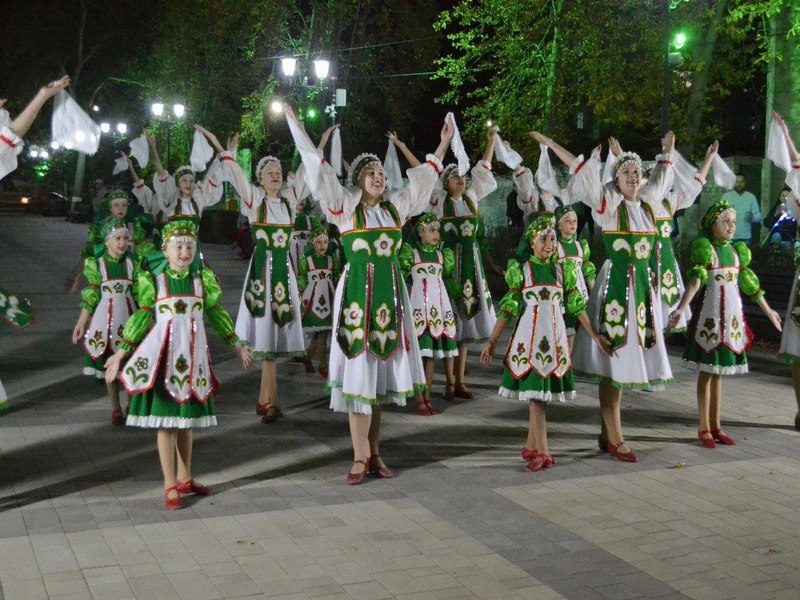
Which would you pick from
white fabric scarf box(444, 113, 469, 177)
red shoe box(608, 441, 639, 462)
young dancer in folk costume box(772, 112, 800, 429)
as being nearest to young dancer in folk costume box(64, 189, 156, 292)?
white fabric scarf box(444, 113, 469, 177)

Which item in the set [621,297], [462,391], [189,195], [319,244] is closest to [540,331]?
[621,297]

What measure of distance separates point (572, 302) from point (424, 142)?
36.2 m

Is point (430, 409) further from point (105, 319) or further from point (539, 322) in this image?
point (105, 319)

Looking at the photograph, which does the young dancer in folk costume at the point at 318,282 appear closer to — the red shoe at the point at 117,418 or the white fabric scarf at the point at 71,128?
the red shoe at the point at 117,418

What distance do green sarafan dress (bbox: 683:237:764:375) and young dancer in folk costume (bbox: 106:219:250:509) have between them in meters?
3.77

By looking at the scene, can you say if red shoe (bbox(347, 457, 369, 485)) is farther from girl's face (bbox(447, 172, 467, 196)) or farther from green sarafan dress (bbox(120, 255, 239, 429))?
girl's face (bbox(447, 172, 467, 196))

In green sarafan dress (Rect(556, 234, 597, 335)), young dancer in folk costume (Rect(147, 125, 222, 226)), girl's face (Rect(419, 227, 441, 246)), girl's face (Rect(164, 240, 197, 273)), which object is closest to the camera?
girl's face (Rect(164, 240, 197, 273))

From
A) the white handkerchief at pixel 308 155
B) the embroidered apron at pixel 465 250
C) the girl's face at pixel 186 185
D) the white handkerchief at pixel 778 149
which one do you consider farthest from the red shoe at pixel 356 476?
the girl's face at pixel 186 185

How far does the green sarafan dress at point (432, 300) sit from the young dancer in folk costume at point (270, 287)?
3.80 feet

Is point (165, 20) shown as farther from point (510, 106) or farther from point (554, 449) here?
point (554, 449)

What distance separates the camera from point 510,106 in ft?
81.6

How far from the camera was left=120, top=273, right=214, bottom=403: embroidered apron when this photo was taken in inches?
279

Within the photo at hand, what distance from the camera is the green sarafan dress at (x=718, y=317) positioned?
8844 millimetres

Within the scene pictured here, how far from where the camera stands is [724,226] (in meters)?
8.91
